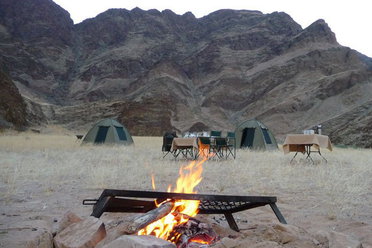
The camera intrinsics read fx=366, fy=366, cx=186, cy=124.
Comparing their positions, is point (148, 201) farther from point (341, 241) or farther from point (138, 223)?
point (341, 241)

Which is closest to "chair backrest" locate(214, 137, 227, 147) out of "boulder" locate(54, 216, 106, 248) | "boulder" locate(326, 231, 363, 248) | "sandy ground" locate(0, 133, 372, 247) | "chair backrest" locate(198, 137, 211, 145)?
"chair backrest" locate(198, 137, 211, 145)

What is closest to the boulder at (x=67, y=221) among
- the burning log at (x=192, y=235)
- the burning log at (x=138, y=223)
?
the burning log at (x=138, y=223)

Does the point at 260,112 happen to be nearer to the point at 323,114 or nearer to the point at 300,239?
the point at 323,114

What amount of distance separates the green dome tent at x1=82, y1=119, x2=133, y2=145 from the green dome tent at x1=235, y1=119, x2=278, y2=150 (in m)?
7.03

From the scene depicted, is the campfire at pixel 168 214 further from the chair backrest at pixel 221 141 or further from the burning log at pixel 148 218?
the chair backrest at pixel 221 141

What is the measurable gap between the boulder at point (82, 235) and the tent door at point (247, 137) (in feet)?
60.8

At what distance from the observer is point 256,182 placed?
8.04 metres

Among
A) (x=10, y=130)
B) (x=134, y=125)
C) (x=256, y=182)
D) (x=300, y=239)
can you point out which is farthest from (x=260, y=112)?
(x=300, y=239)

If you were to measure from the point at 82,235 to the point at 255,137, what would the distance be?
18.6 meters

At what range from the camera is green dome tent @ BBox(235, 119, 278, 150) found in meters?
20.7

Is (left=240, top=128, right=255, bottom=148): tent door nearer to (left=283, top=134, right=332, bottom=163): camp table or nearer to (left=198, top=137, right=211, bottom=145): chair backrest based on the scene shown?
(left=198, top=137, right=211, bottom=145): chair backrest

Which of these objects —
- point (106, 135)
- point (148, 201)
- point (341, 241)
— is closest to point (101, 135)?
point (106, 135)

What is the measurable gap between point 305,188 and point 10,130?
96.2ft

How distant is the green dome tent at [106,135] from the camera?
71.4ft
